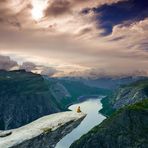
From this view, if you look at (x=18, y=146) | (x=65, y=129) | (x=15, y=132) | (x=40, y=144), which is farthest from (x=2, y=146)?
(x=65, y=129)

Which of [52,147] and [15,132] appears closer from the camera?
[15,132]

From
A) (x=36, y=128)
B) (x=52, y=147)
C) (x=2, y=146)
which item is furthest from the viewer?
(x=52, y=147)

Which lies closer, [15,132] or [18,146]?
[18,146]

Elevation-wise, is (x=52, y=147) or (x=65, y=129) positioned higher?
(x=65, y=129)

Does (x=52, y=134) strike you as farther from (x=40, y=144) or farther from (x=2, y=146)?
(x=2, y=146)

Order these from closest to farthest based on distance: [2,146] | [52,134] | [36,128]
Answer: [2,146] → [36,128] → [52,134]

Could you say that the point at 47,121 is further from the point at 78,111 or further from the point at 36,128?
the point at 78,111

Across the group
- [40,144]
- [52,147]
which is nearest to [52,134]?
[40,144]
